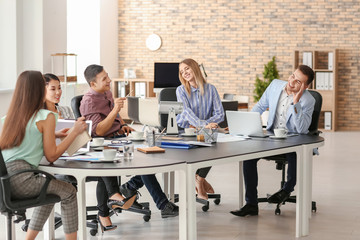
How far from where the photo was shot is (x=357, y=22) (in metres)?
12.1

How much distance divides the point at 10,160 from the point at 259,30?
31.4ft

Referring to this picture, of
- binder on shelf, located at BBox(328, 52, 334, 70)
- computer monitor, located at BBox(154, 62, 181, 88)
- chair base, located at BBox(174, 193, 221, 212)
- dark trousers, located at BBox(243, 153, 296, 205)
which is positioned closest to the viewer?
dark trousers, located at BBox(243, 153, 296, 205)

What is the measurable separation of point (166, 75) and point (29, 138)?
7.01 m

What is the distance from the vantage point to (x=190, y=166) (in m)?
3.69

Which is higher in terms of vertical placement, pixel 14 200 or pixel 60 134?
pixel 60 134

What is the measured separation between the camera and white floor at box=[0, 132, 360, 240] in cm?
473

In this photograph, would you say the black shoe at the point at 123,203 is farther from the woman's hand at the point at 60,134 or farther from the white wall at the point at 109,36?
the white wall at the point at 109,36

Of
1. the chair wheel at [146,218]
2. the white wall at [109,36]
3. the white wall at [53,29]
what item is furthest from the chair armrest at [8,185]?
the white wall at [109,36]

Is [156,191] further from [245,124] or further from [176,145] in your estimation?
[245,124]

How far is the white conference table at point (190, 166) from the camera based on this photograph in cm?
348

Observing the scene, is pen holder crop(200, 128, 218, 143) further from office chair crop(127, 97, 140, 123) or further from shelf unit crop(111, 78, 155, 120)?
shelf unit crop(111, 78, 155, 120)

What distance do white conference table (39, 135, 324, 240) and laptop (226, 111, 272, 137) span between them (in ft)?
0.51

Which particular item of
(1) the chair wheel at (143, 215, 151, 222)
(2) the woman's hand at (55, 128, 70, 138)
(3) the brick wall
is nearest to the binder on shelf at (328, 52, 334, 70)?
(3) the brick wall

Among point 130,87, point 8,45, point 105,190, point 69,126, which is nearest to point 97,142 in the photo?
point 69,126
